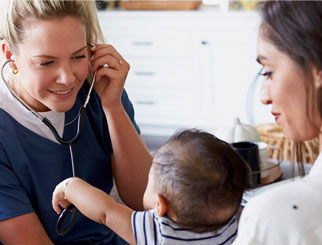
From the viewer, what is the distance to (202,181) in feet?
3.90

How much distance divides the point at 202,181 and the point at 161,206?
11 centimetres

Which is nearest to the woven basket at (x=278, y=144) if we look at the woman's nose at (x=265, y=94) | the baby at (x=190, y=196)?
the baby at (x=190, y=196)

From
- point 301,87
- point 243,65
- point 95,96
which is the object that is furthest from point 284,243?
point 243,65

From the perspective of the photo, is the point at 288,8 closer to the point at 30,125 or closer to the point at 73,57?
the point at 73,57

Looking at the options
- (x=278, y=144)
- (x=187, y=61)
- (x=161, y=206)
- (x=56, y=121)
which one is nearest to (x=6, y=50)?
(x=56, y=121)

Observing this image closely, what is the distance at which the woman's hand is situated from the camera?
62.8 inches

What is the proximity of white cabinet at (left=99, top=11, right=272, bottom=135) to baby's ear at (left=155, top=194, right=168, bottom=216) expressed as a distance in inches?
106

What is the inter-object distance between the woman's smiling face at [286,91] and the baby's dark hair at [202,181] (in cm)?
19

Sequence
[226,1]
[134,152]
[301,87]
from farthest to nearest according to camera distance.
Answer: [226,1] < [134,152] < [301,87]

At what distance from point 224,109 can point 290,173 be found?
219 centimetres

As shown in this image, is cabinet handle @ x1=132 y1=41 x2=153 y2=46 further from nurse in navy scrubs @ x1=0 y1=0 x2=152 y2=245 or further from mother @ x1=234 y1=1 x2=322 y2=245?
mother @ x1=234 y1=1 x2=322 y2=245

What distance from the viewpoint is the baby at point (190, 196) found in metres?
1.20

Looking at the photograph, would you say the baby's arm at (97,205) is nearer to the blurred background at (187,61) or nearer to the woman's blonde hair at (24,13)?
the woman's blonde hair at (24,13)

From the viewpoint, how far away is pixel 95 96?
1.68 meters
